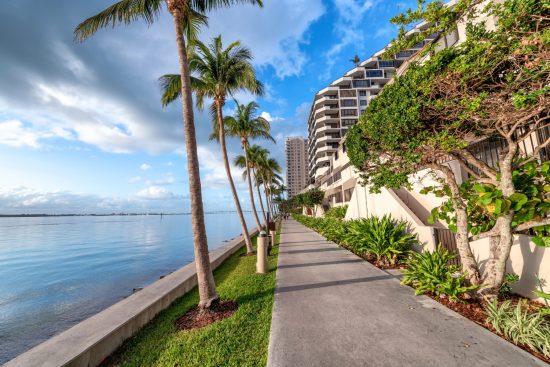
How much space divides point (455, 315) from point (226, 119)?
16082mm

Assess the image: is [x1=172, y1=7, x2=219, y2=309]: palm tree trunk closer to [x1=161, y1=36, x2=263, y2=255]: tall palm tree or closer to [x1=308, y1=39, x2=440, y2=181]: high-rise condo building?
[x1=161, y1=36, x2=263, y2=255]: tall palm tree

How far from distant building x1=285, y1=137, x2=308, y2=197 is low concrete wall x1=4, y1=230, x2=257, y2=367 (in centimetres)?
15058

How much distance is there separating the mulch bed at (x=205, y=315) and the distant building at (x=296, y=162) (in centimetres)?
15068

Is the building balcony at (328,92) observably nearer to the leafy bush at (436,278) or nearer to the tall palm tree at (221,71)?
the tall palm tree at (221,71)

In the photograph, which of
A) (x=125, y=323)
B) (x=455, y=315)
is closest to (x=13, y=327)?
(x=125, y=323)

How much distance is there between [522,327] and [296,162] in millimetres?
156795

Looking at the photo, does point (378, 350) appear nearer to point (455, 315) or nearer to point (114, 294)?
point (455, 315)

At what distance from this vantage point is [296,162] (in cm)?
15888

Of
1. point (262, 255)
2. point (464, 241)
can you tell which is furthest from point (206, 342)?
point (464, 241)

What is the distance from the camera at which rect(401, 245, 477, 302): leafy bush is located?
189 inches

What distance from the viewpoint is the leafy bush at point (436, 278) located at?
4.79m

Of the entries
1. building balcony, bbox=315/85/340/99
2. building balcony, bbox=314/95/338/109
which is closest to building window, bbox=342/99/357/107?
building balcony, bbox=314/95/338/109

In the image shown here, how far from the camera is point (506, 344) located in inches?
131

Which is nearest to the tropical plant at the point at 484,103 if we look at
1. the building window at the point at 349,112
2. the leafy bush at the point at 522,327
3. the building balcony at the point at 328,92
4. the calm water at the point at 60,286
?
the leafy bush at the point at 522,327
